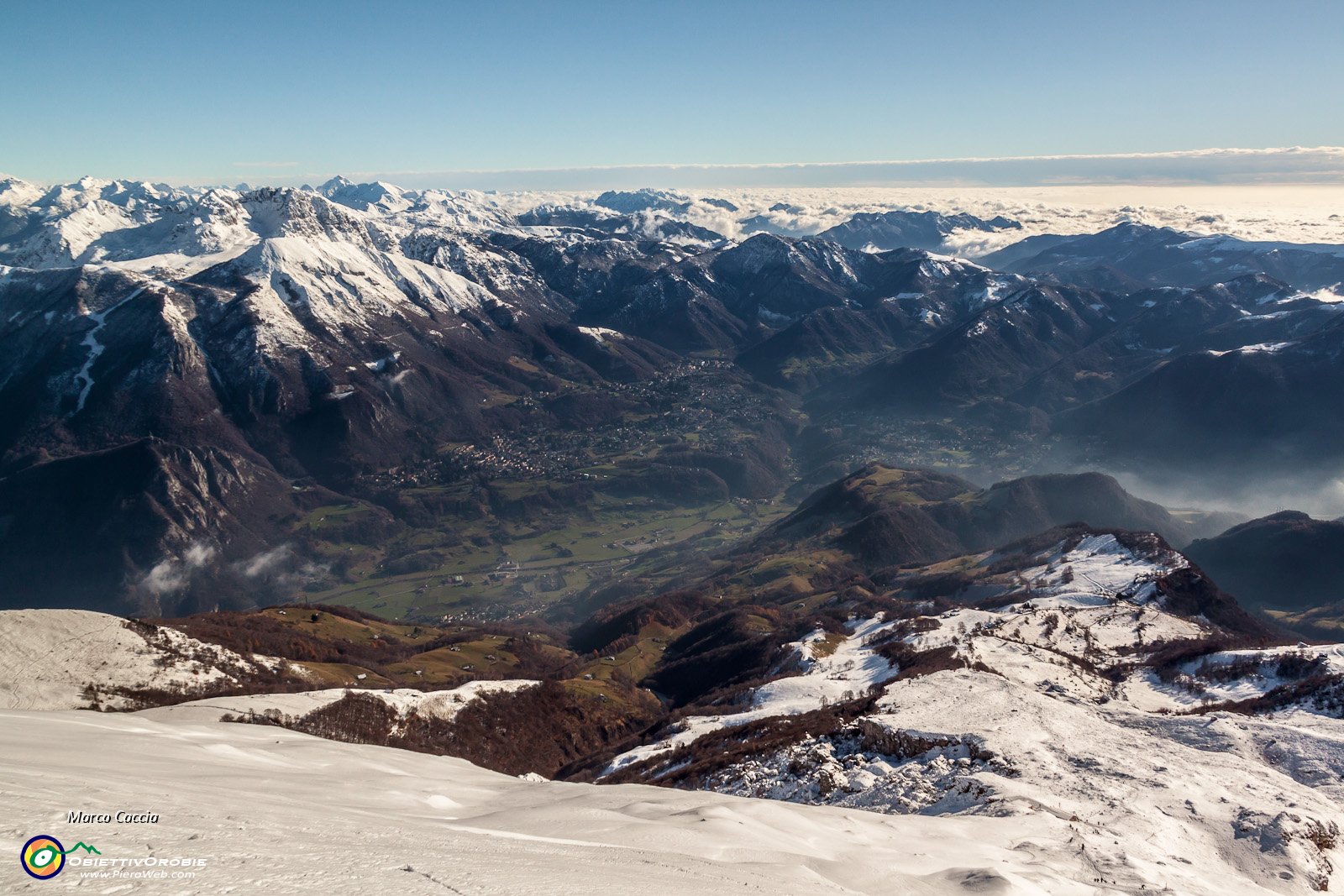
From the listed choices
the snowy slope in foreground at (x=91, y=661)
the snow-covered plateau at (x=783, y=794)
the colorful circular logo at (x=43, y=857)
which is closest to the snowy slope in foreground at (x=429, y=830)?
the snow-covered plateau at (x=783, y=794)

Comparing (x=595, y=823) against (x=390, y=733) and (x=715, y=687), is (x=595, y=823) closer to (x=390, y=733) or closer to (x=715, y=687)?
(x=390, y=733)

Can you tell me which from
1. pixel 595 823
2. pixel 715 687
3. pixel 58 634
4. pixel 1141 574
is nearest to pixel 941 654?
pixel 715 687

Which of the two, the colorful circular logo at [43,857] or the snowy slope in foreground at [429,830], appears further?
the snowy slope in foreground at [429,830]

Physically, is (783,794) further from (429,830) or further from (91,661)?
(91,661)

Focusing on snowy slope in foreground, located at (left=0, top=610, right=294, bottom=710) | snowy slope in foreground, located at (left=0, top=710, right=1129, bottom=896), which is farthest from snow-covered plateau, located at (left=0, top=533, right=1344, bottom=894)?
snowy slope in foreground, located at (left=0, top=610, right=294, bottom=710)

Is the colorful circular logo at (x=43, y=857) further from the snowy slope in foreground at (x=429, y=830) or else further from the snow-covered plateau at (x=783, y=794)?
the snow-covered plateau at (x=783, y=794)

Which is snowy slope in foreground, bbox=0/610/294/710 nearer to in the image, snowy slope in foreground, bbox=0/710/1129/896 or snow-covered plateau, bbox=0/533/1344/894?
snow-covered plateau, bbox=0/533/1344/894
